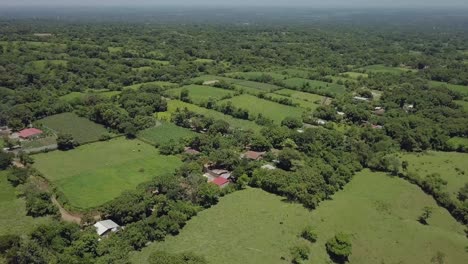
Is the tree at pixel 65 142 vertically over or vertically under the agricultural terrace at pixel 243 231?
over

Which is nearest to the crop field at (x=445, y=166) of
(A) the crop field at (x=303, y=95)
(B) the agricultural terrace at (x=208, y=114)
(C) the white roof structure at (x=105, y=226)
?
(B) the agricultural terrace at (x=208, y=114)

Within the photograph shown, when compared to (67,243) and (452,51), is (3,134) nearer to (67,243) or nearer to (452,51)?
(67,243)

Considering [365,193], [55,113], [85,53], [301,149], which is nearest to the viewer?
[365,193]

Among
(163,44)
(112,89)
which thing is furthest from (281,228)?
(163,44)

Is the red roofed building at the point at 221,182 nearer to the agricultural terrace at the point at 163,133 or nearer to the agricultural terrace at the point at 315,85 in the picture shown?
the agricultural terrace at the point at 163,133

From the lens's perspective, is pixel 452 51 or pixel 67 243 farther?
pixel 452 51

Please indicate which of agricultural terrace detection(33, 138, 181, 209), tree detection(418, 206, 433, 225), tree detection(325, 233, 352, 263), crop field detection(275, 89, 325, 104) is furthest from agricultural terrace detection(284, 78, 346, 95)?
tree detection(325, 233, 352, 263)
